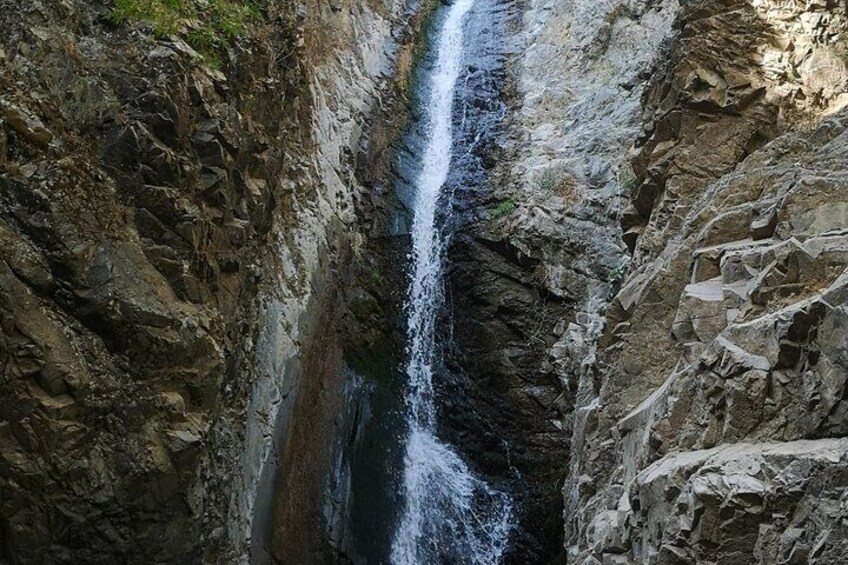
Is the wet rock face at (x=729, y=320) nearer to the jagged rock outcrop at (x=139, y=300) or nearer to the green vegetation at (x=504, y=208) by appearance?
the jagged rock outcrop at (x=139, y=300)

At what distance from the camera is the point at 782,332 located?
6312 mm

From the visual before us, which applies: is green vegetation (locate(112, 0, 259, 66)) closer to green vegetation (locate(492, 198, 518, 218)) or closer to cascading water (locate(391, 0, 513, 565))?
cascading water (locate(391, 0, 513, 565))

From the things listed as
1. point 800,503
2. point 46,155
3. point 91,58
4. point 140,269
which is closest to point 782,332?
point 800,503

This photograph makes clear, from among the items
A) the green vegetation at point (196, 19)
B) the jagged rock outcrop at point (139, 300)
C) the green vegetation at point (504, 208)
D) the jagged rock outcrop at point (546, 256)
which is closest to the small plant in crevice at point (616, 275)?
the jagged rock outcrop at point (546, 256)

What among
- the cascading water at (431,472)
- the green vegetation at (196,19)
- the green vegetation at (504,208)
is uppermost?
the green vegetation at (196,19)

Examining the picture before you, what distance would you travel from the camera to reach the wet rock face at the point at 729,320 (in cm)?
567

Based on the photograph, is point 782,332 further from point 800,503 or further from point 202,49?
point 202,49

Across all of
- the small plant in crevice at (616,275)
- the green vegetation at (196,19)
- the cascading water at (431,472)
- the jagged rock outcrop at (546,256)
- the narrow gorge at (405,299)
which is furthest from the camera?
the small plant in crevice at (616,275)

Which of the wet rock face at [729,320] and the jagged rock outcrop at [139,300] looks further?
the jagged rock outcrop at [139,300]

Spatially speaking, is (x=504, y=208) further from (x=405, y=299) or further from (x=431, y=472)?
(x=431, y=472)

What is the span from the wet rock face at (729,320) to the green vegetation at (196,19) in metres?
6.67

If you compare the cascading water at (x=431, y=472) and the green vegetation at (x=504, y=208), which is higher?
the green vegetation at (x=504, y=208)

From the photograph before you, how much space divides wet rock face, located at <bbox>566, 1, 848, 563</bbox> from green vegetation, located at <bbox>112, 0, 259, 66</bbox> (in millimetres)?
6670

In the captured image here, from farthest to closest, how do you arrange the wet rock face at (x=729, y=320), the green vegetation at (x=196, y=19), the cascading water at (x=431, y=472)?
the cascading water at (x=431, y=472) → the green vegetation at (x=196, y=19) → the wet rock face at (x=729, y=320)
